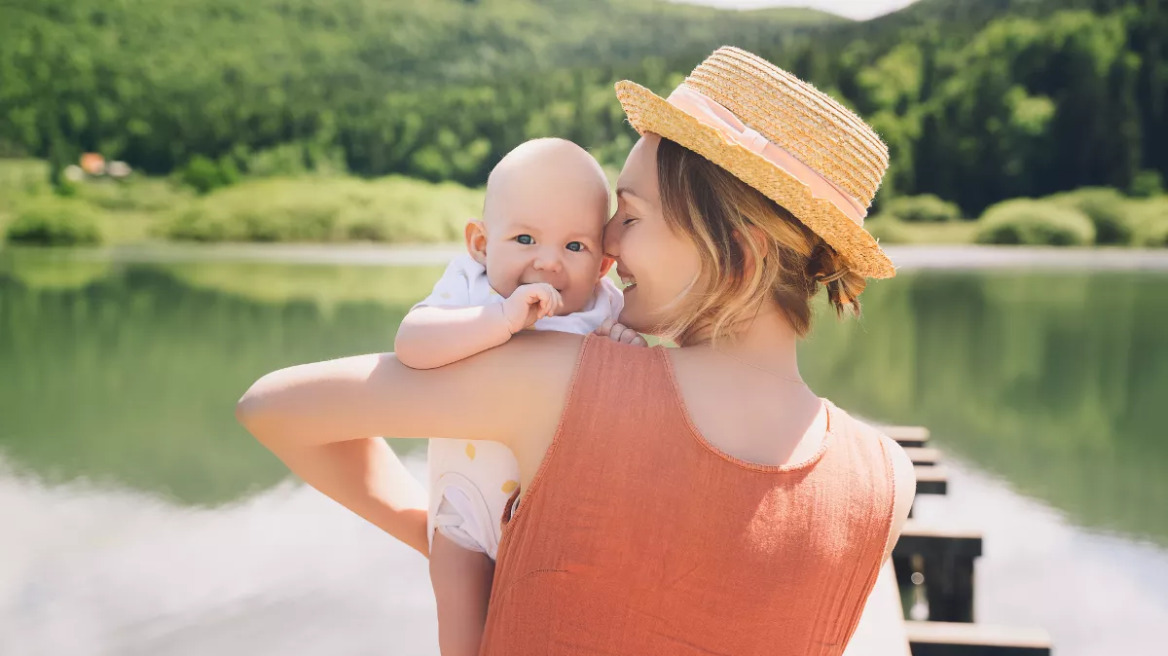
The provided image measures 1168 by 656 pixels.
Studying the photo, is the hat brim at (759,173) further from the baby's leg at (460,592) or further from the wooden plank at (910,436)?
the wooden plank at (910,436)

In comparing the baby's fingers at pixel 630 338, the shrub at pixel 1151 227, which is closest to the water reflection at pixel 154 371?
the baby's fingers at pixel 630 338

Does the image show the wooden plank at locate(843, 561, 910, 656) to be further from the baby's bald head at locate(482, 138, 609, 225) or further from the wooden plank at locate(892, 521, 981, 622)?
the baby's bald head at locate(482, 138, 609, 225)

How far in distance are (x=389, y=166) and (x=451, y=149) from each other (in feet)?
7.18

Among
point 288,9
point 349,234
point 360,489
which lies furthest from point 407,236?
point 288,9

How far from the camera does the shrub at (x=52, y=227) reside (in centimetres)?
2333

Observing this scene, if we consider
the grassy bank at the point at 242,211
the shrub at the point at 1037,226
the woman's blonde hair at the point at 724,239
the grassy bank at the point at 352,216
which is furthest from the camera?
the grassy bank at the point at 242,211

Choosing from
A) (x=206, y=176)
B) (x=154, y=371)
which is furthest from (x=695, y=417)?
(x=206, y=176)

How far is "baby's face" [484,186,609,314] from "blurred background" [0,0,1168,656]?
1.60 meters

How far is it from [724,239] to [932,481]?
6.96 feet

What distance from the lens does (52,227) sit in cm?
2359

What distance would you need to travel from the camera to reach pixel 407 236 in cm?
2244

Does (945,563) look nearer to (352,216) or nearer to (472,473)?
(472,473)

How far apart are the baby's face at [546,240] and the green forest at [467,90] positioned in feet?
76.3

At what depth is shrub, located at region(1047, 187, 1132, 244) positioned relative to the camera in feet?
68.7
